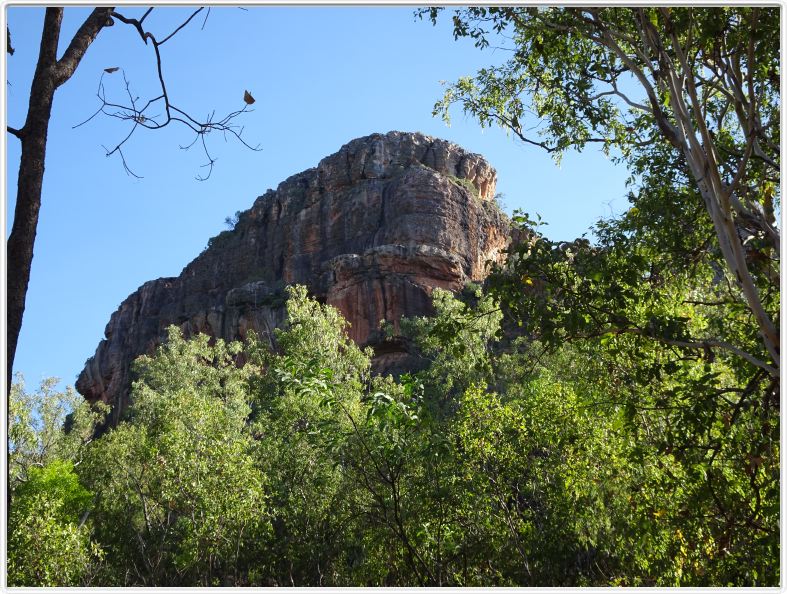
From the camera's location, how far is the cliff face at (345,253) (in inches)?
1848

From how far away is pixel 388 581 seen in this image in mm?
13055

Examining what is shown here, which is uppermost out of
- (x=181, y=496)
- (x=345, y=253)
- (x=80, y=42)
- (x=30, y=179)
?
(x=345, y=253)

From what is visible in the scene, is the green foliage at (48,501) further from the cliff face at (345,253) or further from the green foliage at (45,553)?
the cliff face at (345,253)

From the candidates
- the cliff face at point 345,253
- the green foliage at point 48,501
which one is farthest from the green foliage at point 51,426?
the cliff face at point 345,253

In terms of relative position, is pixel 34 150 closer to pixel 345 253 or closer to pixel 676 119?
pixel 676 119

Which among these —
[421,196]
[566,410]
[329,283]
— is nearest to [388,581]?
[566,410]

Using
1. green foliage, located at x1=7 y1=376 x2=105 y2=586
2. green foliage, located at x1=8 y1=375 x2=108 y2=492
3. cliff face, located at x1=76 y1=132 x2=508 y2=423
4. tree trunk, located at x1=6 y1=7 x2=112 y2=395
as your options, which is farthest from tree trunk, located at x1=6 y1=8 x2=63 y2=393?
cliff face, located at x1=76 y1=132 x2=508 y2=423

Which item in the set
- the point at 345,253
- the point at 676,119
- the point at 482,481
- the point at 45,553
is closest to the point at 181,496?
the point at 45,553

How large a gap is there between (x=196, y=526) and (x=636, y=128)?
11.7 meters

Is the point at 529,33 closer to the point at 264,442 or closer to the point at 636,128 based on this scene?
the point at 636,128

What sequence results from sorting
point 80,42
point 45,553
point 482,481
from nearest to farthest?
point 80,42 < point 482,481 < point 45,553

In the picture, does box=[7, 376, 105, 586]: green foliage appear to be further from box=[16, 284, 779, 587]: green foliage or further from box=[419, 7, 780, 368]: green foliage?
box=[419, 7, 780, 368]: green foliage

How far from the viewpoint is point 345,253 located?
51094mm

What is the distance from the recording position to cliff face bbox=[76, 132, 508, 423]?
4694 cm
